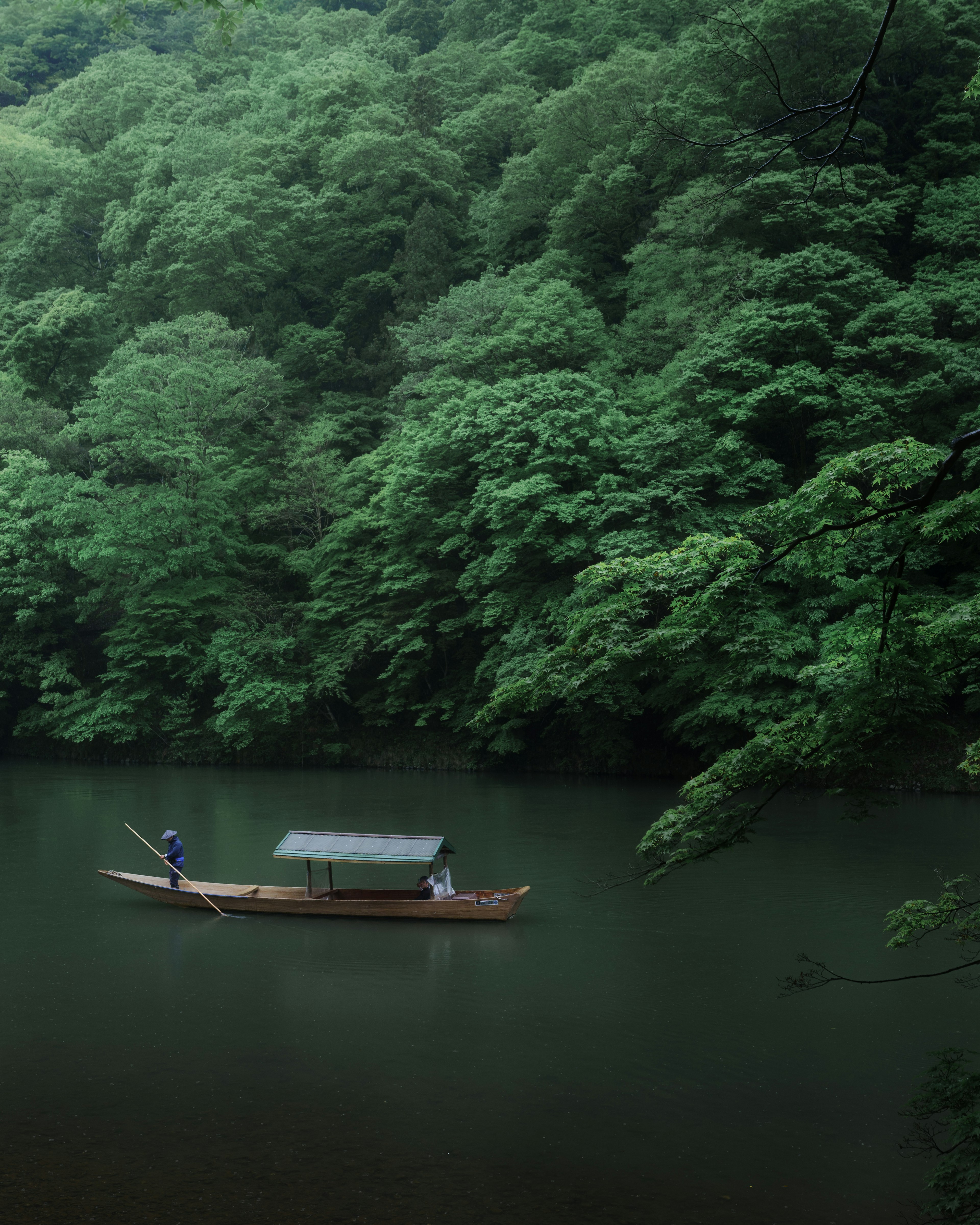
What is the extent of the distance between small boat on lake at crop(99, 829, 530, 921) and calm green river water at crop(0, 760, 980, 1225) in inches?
8.6

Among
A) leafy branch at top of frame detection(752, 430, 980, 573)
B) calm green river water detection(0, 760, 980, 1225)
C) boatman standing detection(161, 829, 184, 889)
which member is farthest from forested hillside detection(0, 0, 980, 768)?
leafy branch at top of frame detection(752, 430, 980, 573)

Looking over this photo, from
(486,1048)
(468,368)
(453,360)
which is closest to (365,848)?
(486,1048)

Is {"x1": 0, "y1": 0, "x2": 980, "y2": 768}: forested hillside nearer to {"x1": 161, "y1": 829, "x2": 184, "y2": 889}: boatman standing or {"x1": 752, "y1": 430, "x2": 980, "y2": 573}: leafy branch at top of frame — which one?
{"x1": 161, "y1": 829, "x2": 184, "y2": 889}: boatman standing

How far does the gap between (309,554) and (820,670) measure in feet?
80.5

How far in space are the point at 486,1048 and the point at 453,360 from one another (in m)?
22.2

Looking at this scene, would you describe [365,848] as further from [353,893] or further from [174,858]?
[174,858]

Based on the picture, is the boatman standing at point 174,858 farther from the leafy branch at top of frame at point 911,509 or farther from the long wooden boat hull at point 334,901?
the leafy branch at top of frame at point 911,509

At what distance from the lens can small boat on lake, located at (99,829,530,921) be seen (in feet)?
42.1

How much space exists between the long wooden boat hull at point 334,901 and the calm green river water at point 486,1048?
0.63ft

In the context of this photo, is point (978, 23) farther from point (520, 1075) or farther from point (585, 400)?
point (520, 1075)

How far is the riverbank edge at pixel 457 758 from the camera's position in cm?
2111

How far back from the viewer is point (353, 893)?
13.7m

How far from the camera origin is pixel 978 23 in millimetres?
25656

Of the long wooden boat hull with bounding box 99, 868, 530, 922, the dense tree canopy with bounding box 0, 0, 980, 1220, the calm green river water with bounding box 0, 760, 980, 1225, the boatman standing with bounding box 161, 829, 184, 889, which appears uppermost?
the dense tree canopy with bounding box 0, 0, 980, 1220
